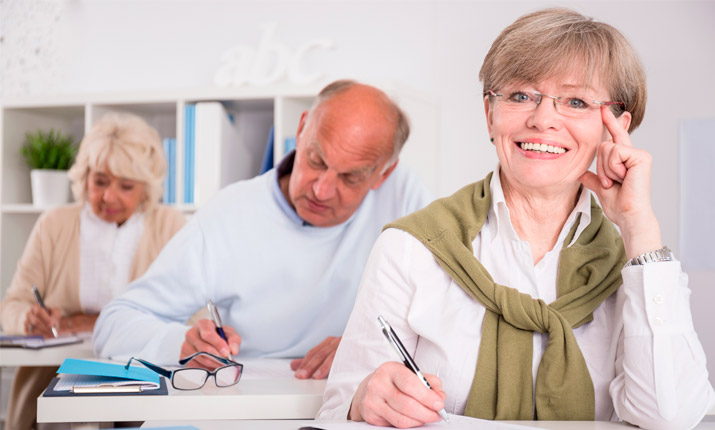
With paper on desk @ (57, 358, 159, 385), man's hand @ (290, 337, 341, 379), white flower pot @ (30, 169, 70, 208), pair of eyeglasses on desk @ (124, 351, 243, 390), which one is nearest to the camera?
paper on desk @ (57, 358, 159, 385)

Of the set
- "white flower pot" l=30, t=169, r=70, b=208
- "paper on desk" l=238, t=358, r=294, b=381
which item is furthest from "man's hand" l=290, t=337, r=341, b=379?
"white flower pot" l=30, t=169, r=70, b=208

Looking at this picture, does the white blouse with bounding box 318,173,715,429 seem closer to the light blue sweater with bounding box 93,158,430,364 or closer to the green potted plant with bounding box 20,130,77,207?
the light blue sweater with bounding box 93,158,430,364

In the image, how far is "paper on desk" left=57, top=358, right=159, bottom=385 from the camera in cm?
142

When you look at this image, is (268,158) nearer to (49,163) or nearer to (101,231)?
(101,231)

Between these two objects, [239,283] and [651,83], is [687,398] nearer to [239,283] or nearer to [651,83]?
[239,283]

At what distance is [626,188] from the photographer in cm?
130

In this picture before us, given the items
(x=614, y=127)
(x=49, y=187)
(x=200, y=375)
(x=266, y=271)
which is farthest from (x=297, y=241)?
(x=49, y=187)

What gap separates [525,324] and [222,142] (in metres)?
2.08

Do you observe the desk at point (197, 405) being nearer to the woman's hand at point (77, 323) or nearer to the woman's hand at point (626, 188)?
the woman's hand at point (626, 188)

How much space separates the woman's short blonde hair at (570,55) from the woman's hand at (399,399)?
1.90ft

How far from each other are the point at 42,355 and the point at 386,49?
196cm

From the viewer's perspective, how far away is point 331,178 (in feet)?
7.30

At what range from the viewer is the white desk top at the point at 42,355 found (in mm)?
2156

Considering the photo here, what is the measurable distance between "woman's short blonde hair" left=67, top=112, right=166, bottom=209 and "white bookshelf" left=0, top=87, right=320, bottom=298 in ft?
0.24
